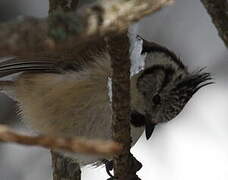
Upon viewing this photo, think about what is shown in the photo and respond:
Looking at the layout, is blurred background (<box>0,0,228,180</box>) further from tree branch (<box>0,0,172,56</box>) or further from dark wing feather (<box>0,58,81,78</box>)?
tree branch (<box>0,0,172,56</box>)

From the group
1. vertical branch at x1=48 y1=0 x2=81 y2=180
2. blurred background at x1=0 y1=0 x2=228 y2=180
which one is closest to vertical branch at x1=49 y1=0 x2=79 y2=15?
vertical branch at x1=48 y1=0 x2=81 y2=180

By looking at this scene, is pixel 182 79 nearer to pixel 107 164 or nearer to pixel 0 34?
pixel 107 164

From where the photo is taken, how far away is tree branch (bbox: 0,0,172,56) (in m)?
0.66

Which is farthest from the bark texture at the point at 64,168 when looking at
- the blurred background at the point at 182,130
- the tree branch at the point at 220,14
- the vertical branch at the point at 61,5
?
the blurred background at the point at 182,130

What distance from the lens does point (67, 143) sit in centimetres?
67

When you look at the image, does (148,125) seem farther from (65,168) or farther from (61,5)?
(61,5)

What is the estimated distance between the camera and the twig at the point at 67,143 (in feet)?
2.15

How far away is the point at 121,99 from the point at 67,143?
1.86 feet

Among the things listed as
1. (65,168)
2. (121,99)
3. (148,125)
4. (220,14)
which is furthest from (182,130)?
(121,99)

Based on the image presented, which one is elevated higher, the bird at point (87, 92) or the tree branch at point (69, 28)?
the bird at point (87, 92)

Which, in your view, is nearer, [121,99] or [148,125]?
[121,99]

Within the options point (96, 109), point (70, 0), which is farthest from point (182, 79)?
point (70, 0)

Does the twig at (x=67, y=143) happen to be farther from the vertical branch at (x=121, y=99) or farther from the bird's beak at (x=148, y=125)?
the bird's beak at (x=148, y=125)

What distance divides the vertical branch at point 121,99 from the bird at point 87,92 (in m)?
0.63
